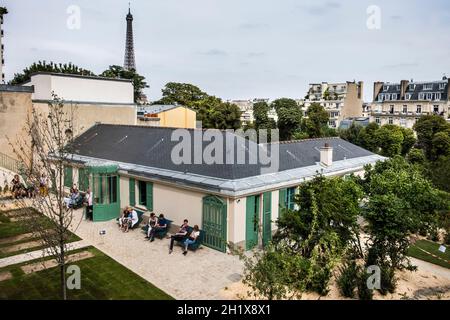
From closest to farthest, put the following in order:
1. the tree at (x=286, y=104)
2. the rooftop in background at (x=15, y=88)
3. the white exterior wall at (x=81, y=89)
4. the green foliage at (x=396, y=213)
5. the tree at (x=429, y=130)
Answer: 1. the green foliage at (x=396, y=213)
2. the rooftop in background at (x=15, y=88)
3. the white exterior wall at (x=81, y=89)
4. the tree at (x=429, y=130)
5. the tree at (x=286, y=104)

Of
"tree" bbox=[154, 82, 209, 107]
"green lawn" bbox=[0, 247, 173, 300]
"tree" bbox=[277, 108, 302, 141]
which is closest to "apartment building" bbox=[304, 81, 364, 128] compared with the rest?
"tree" bbox=[277, 108, 302, 141]

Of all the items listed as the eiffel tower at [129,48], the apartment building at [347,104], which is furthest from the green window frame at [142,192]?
the eiffel tower at [129,48]

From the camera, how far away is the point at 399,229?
37.8 feet

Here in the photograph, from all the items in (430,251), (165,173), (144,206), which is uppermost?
(165,173)

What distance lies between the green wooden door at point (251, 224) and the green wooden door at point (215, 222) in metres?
0.95

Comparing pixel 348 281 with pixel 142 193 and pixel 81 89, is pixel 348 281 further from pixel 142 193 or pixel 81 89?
pixel 81 89

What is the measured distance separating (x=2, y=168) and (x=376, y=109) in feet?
217

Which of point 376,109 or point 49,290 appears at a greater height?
point 376,109

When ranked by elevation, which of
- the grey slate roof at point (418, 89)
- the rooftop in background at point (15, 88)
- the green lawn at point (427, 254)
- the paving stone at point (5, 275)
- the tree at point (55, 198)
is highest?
the grey slate roof at point (418, 89)

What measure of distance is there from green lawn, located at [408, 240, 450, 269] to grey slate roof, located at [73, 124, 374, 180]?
6.07m

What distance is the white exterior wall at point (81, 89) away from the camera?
27.1m

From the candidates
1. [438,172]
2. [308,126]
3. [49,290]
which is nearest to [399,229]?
[49,290]

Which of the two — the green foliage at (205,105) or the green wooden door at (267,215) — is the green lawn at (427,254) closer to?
the green wooden door at (267,215)
